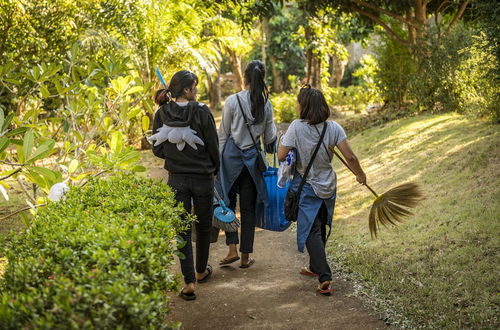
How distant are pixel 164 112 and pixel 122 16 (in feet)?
28.1

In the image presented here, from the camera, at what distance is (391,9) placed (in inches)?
588

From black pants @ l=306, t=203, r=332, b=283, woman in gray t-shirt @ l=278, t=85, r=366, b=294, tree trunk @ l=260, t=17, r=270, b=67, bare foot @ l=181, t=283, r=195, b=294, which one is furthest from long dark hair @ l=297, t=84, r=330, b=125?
tree trunk @ l=260, t=17, r=270, b=67

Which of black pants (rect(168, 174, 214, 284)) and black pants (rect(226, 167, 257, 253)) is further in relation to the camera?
black pants (rect(226, 167, 257, 253))

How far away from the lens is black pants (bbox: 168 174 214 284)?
5.15m

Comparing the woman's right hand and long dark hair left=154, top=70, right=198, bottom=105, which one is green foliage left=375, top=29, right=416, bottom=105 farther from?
long dark hair left=154, top=70, right=198, bottom=105

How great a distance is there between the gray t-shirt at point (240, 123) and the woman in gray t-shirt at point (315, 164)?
76cm

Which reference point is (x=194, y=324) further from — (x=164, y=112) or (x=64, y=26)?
(x=64, y=26)

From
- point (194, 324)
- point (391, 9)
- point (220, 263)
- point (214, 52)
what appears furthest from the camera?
point (214, 52)

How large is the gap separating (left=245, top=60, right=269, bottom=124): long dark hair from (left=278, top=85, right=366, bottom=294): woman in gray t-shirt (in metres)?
0.68

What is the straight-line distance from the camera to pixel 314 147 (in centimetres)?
516

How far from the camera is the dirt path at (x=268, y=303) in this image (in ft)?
15.6

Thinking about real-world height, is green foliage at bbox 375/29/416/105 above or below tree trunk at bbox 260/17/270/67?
below

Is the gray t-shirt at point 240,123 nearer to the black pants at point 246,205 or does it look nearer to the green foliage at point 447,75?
the black pants at point 246,205

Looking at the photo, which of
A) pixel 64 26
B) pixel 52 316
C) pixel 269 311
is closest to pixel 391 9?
pixel 64 26
